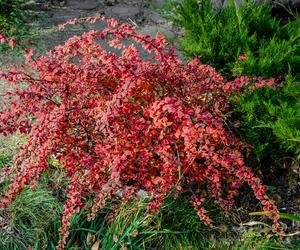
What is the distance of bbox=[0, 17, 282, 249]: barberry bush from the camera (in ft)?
9.25

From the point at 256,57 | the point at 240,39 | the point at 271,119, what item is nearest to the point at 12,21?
the point at 240,39

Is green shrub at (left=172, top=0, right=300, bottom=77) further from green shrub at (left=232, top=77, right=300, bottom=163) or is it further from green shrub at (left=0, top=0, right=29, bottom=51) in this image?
green shrub at (left=0, top=0, right=29, bottom=51)

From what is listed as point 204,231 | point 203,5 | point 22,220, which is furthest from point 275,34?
point 22,220

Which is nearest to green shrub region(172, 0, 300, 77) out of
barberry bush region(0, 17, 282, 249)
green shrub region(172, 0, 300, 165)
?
green shrub region(172, 0, 300, 165)

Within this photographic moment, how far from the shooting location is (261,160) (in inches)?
142

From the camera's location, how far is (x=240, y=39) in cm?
388

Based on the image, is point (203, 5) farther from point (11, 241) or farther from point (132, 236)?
point (11, 241)

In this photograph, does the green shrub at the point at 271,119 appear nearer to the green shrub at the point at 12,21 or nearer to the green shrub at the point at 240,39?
the green shrub at the point at 240,39

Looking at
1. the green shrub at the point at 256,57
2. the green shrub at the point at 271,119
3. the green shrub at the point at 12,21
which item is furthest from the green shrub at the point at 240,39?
the green shrub at the point at 12,21

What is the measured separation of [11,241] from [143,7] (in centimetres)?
467

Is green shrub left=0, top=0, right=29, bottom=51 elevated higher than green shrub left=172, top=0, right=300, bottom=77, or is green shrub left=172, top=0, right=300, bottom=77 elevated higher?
green shrub left=172, top=0, right=300, bottom=77

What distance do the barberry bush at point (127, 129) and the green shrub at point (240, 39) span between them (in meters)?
0.35

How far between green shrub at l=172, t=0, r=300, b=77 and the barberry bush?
0.35 m

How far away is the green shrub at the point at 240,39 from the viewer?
3625 mm
